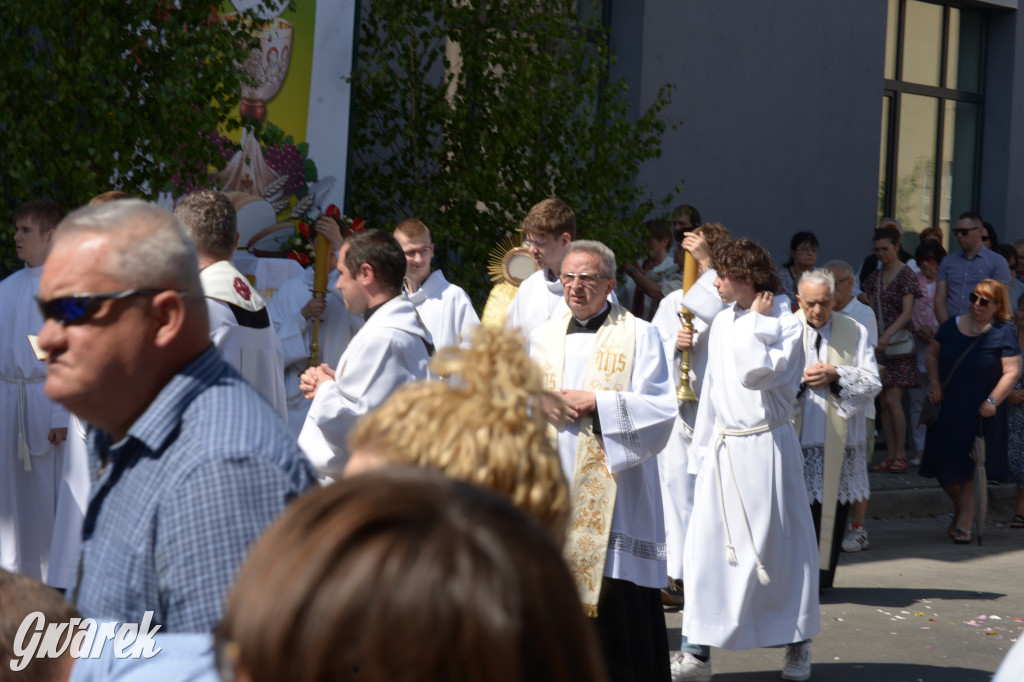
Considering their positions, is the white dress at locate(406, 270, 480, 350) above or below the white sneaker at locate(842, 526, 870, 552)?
above

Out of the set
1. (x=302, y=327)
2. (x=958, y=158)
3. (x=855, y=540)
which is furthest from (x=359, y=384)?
(x=958, y=158)

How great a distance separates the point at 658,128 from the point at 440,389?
8.25 m

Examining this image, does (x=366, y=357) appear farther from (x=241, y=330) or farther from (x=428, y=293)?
(x=428, y=293)

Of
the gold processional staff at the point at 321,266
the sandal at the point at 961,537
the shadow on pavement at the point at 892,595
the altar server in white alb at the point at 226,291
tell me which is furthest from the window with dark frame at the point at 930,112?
the altar server in white alb at the point at 226,291

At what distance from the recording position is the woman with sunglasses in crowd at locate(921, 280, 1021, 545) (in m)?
9.82

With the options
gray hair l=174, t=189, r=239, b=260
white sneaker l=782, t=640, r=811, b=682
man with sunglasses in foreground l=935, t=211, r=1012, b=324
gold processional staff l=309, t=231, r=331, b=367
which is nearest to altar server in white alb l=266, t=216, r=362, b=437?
gold processional staff l=309, t=231, r=331, b=367

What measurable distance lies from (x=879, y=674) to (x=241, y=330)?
3.47m

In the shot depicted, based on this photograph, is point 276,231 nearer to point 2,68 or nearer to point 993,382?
point 2,68

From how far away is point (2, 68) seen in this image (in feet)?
21.7

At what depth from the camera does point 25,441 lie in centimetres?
662

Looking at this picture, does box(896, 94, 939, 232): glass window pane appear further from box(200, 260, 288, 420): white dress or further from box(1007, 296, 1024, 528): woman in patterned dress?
box(200, 260, 288, 420): white dress

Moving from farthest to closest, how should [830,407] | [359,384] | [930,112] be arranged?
[930,112], [830,407], [359,384]

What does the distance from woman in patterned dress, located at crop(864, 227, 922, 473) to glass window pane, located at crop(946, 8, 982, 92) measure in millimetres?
5267

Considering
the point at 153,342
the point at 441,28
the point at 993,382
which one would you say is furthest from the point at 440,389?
the point at 993,382
